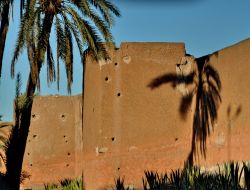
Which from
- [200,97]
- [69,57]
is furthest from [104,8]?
[200,97]

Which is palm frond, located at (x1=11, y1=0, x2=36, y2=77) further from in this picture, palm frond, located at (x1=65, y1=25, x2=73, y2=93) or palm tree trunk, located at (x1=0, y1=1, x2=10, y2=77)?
palm frond, located at (x1=65, y1=25, x2=73, y2=93)

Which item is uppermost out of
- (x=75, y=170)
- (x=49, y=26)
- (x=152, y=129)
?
(x=49, y=26)

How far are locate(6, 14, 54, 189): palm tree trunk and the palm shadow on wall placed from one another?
4.67m

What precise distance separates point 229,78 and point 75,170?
462 inches

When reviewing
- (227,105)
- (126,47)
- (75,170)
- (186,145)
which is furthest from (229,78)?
(75,170)

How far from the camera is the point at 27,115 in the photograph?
561 inches

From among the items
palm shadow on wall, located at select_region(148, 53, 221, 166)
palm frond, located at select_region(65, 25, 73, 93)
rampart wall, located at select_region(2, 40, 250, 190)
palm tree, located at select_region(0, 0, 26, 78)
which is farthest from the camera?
rampart wall, located at select_region(2, 40, 250, 190)

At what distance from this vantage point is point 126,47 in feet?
59.6

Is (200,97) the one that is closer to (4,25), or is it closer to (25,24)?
(25,24)

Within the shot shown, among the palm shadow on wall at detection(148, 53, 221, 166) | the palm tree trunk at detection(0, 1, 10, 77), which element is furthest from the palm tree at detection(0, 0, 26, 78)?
the palm shadow on wall at detection(148, 53, 221, 166)

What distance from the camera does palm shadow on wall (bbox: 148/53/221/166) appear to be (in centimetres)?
1634

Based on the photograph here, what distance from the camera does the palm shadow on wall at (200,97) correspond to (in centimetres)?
1634

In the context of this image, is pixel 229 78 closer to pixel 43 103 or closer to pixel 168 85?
pixel 168 85

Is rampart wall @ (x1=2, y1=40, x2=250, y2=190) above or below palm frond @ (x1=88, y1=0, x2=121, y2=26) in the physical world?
below
